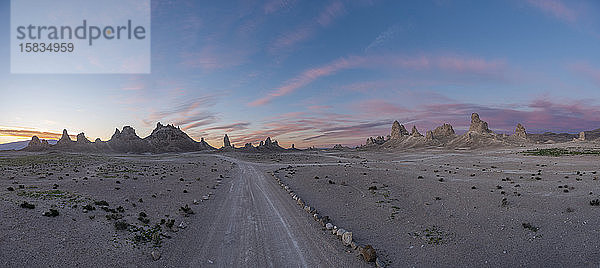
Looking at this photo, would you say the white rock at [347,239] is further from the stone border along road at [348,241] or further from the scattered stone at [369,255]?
the scattered stone at [369,255]

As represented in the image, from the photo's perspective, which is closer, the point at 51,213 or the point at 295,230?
the point at 51,213

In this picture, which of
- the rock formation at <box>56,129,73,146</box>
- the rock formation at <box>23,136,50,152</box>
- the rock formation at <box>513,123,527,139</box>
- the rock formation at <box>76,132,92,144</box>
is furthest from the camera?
the rock formation at <box>513,123,527,139</box>

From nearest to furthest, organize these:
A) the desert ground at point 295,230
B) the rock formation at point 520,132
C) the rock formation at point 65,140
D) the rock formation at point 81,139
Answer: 1. the desert ground at point 295,230
2. the rock formation at point 65,140
3. the rock formation at point 81,139
4. the rock formation at point 520,132

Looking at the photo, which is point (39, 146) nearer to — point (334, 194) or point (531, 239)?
point (334, 194)

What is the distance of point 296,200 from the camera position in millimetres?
21328

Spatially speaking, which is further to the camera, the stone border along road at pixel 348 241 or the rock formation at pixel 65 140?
the rock formation at pixel 65 140

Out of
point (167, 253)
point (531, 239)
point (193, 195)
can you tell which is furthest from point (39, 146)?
point (531, 239)

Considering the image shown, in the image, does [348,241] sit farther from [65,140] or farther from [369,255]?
[65,140]

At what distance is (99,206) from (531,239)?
962 inches

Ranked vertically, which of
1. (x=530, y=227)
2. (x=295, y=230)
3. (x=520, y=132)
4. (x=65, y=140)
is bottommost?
(x=530, y=227)

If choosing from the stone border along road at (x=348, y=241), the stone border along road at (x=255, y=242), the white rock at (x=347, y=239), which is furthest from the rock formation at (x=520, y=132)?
the white rock at (x=347, y=239)

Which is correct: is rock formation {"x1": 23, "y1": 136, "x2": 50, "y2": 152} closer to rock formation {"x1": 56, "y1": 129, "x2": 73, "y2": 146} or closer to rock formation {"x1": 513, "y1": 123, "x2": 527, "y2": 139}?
rock formation {"x1": 56, "y1": 129, "x2": 73, "y2": 146}

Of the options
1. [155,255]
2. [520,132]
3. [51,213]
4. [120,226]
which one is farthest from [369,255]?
[520,132]

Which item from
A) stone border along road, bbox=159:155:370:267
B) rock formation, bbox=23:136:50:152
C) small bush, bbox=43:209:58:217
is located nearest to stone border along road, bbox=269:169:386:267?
stone border along road, bbox=159:155:370:267
